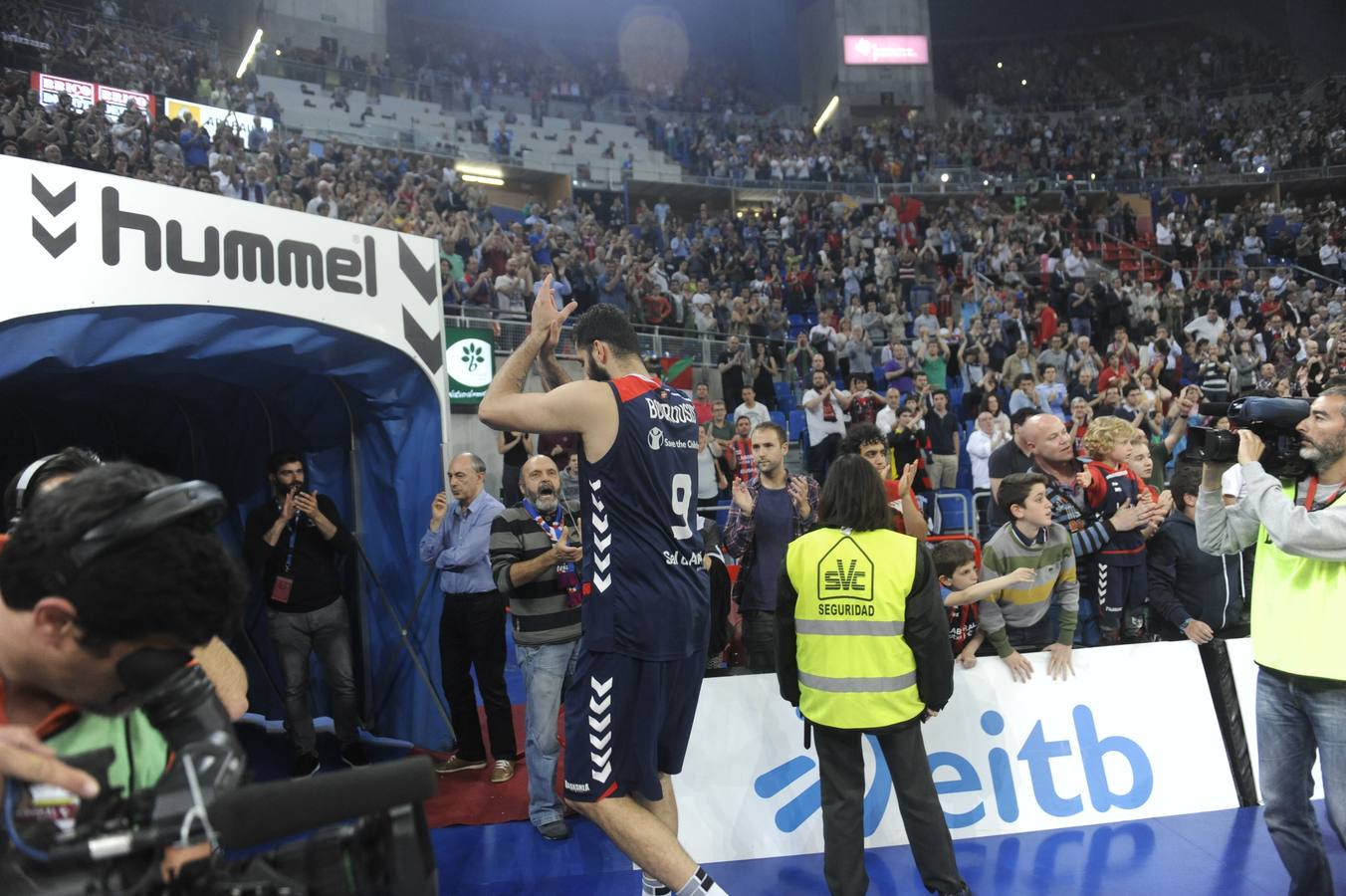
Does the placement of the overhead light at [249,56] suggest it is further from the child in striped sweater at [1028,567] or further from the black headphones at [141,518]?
the black headphones at [141,518]

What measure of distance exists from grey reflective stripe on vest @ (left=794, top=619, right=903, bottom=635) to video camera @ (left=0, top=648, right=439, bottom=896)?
277 cm

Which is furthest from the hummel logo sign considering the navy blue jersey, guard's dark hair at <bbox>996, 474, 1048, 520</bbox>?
guard's dark hair at <bbox>996, 474, 1048, 520</bbox>

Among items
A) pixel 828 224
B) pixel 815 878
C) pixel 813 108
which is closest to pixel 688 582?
pixel 815 878

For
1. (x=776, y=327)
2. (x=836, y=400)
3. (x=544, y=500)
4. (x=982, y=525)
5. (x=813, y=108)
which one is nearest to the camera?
(x=544, y=500)

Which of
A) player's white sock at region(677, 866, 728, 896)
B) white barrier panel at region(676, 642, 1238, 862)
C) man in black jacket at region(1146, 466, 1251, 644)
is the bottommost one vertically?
white barrier panel at region(676, 642, 1238, 862)

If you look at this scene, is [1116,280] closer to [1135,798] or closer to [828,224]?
[828,224]

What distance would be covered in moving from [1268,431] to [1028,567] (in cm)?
174

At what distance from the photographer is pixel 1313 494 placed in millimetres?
3391

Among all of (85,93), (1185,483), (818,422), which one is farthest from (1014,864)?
(85,93)

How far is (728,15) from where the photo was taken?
131ft

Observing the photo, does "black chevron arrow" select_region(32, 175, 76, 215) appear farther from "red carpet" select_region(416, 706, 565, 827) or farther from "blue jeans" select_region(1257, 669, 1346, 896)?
"blue jeans" select_region(1257, 669, 1346, 896)

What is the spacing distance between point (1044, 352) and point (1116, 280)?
5736 millimetres

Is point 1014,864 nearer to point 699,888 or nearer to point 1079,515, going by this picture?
point 1079,515

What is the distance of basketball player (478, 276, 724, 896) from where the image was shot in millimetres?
3270
